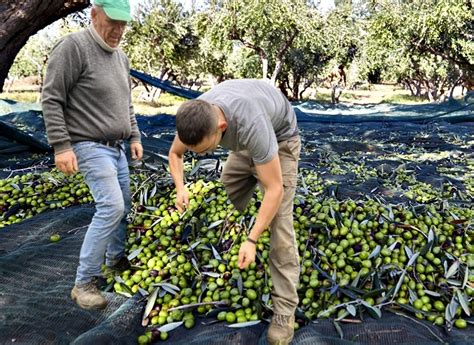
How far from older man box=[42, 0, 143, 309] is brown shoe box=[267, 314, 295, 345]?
1000 mm

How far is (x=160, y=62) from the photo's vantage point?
25.4 metres

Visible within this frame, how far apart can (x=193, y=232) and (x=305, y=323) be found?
40.5 inches

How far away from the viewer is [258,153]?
1.84 metres

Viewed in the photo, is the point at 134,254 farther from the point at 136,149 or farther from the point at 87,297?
the point at 136,149

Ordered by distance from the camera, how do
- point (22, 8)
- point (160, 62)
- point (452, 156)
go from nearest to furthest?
point (22, 8)
point (452, 156)
point (160, 62)

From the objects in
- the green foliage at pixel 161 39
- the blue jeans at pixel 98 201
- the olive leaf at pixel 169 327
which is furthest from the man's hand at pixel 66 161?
the green foliage at pixel 161 39

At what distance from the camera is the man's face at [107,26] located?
90.7 inches

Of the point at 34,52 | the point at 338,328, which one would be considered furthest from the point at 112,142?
the point at 34,52

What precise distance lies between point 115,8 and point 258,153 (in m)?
1.15

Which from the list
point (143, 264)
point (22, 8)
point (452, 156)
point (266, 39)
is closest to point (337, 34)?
point (266, 39)

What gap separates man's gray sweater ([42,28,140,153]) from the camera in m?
2.25

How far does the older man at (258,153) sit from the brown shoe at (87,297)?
709 millimetres

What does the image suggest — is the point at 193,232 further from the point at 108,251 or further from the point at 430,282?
the point at 430,282

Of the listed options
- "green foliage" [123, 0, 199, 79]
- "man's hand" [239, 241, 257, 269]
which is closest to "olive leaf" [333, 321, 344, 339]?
"man's hand" [239, 241, 257, 269]
